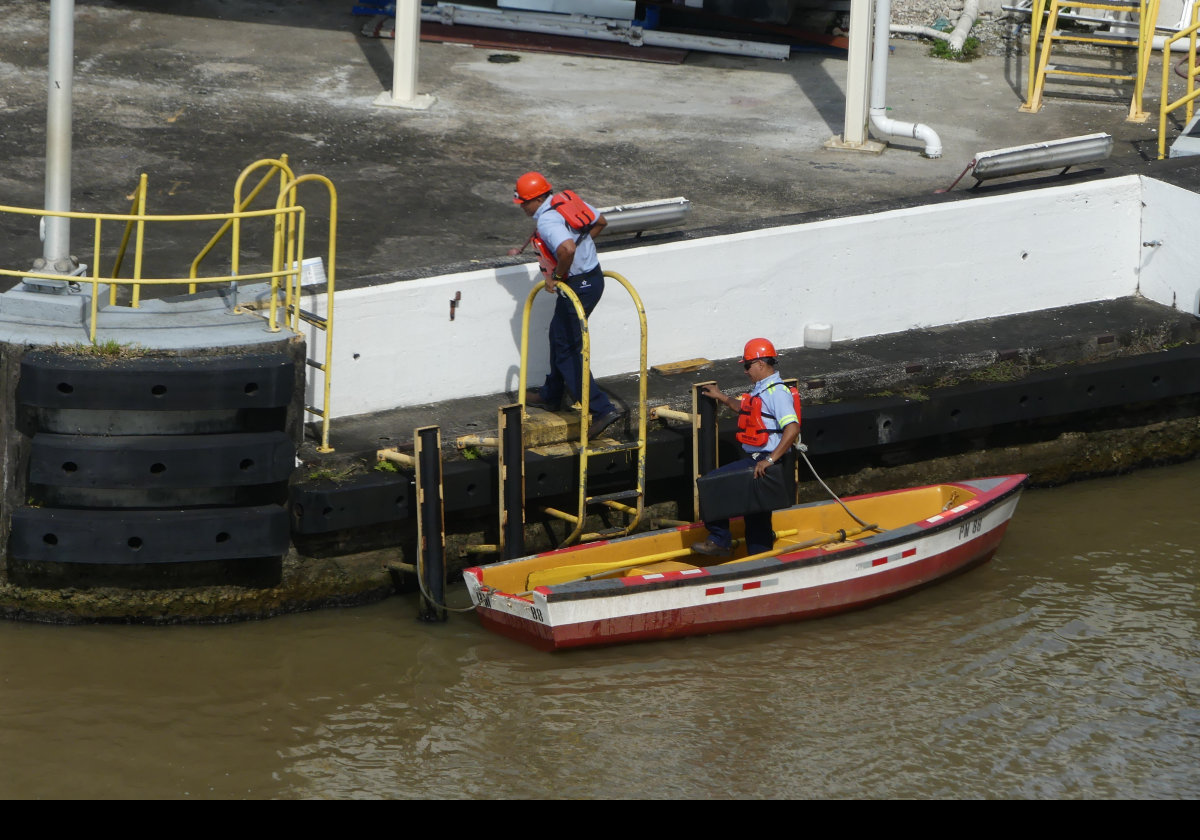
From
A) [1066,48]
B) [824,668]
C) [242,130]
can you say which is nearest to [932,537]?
[824,668]

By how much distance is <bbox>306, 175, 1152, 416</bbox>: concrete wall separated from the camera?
31.9 ft

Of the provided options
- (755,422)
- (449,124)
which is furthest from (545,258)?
(449,124)

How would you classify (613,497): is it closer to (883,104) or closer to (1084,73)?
Result: (883,104)

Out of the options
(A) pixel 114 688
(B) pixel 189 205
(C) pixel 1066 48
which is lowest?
(A) pixel 114 688

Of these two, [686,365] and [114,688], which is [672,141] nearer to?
[686,365]

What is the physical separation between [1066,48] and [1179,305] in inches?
219

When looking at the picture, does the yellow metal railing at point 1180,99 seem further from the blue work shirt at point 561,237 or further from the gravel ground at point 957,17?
the blue work shirt at point 561,237

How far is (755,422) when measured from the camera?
29.6ft

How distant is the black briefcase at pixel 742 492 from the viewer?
8.95 metres

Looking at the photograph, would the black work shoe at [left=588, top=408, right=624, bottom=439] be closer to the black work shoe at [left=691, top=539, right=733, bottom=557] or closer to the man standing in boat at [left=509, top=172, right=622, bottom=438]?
the man standing in boat at [left=509, top=172, right=622, bottom=438]

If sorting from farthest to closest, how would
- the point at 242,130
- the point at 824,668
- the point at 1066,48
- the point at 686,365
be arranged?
the point at 1066,48, the point at 242,130, the point at 686,365, the point at 824,668

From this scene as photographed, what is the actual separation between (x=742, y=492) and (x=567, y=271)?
1645 mm

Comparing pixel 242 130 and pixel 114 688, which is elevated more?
pixel 242 130

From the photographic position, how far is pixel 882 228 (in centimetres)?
1094
